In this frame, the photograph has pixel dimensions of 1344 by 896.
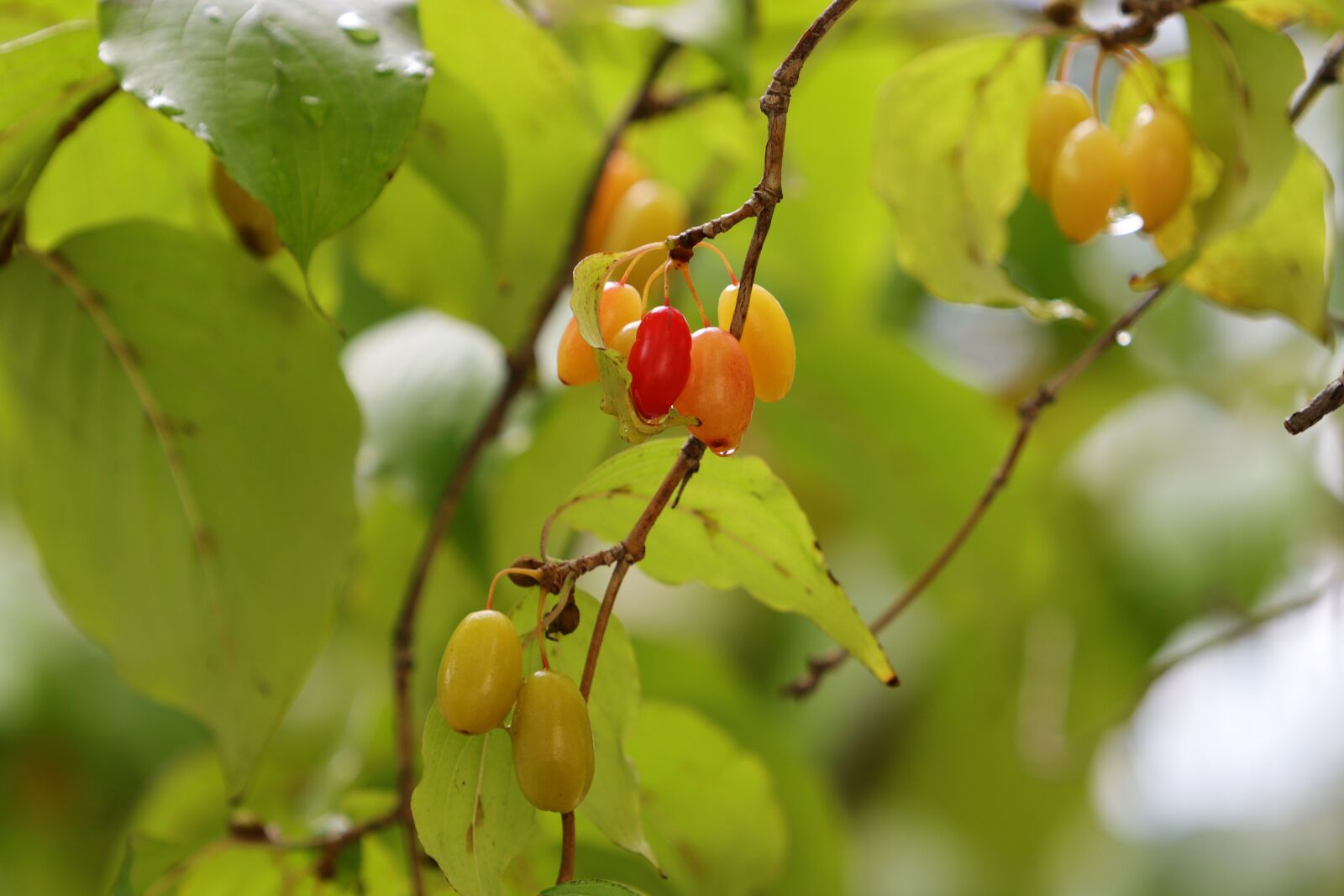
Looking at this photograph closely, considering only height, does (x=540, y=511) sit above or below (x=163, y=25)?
below

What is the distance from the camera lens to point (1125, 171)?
24cm

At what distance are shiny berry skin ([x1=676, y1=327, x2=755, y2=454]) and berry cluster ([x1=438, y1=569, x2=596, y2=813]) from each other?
42 millimetres

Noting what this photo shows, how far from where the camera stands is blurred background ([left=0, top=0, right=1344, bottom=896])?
1.09 ft

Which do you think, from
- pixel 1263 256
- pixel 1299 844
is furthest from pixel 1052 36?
pixel 1299 844

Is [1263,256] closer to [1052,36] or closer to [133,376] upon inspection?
[1052,36]

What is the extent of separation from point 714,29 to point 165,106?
0.49 ft

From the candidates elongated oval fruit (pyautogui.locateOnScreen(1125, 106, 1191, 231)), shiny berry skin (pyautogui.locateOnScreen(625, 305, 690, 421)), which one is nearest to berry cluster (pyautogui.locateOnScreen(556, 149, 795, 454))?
shiny berry skin (pyautogui.locateOnScreen(625, 305, 690, 421))

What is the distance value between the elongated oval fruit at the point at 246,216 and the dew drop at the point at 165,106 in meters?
0.10

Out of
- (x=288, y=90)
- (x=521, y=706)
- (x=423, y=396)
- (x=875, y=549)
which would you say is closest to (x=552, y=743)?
(x=521, y=706)

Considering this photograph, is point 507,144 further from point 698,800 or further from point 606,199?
point 698,800

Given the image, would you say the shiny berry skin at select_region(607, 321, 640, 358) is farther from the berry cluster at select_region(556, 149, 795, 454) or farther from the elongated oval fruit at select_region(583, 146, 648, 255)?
the elongated oval fruit at select_region(583, 146, 648, 255)

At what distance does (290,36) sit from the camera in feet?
0.62

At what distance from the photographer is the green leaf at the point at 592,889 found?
0.58 feet

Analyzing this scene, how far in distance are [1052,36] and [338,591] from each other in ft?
0.65
